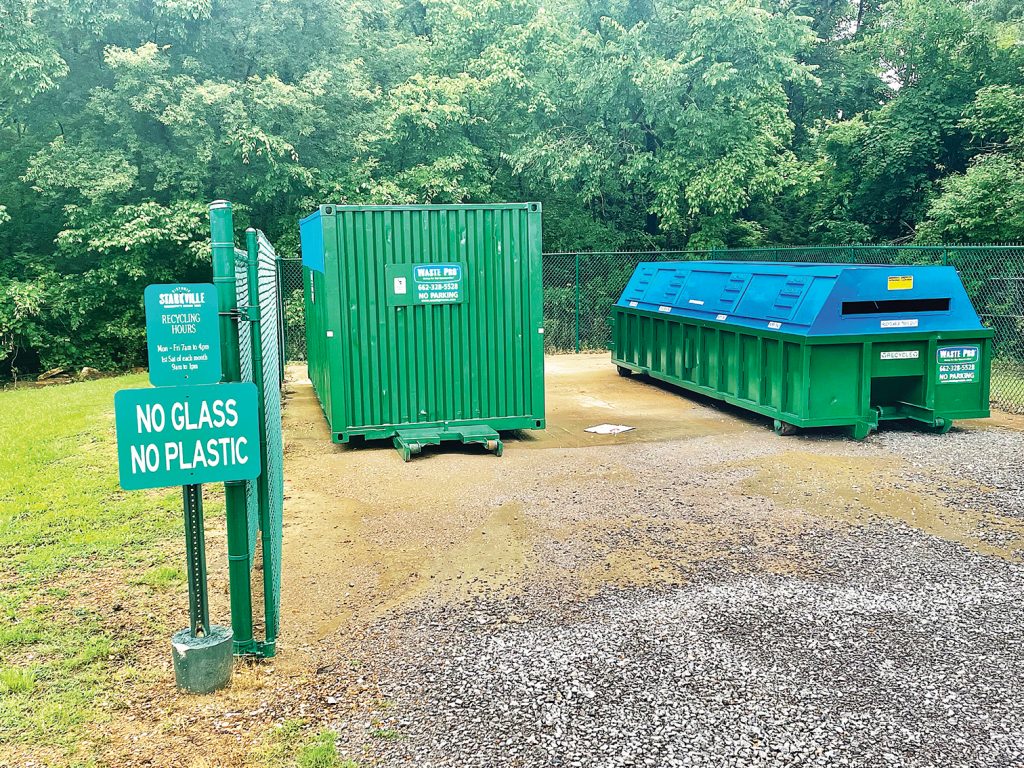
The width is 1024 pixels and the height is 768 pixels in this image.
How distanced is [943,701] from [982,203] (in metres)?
15.2

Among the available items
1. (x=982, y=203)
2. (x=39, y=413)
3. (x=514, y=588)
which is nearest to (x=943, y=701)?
(x=514, y=588)

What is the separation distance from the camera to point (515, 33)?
22859 millimetres

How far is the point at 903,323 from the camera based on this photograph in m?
10.5

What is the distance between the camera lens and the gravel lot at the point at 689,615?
167 inches

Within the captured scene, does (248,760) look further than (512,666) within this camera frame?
No

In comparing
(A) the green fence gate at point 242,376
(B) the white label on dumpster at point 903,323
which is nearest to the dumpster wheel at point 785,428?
(B) the white label on dumpster at point 903,323

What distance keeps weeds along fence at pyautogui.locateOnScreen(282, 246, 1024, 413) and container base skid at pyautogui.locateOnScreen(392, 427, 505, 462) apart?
8.21 metres

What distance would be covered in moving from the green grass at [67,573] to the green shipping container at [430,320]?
2504 mm

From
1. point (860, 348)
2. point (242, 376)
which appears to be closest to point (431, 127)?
point (860, 348)

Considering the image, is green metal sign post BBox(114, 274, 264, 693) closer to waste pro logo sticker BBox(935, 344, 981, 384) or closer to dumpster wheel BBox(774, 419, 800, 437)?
dumpster wheel BBox(774, 419, 800, 437)

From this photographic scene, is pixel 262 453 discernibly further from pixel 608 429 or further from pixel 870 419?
pixel 870 419

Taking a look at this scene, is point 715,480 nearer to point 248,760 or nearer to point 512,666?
point 512,666

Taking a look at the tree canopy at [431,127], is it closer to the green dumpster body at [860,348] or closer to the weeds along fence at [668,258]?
the weeds along fence at [668,258]

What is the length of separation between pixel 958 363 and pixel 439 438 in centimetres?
594
